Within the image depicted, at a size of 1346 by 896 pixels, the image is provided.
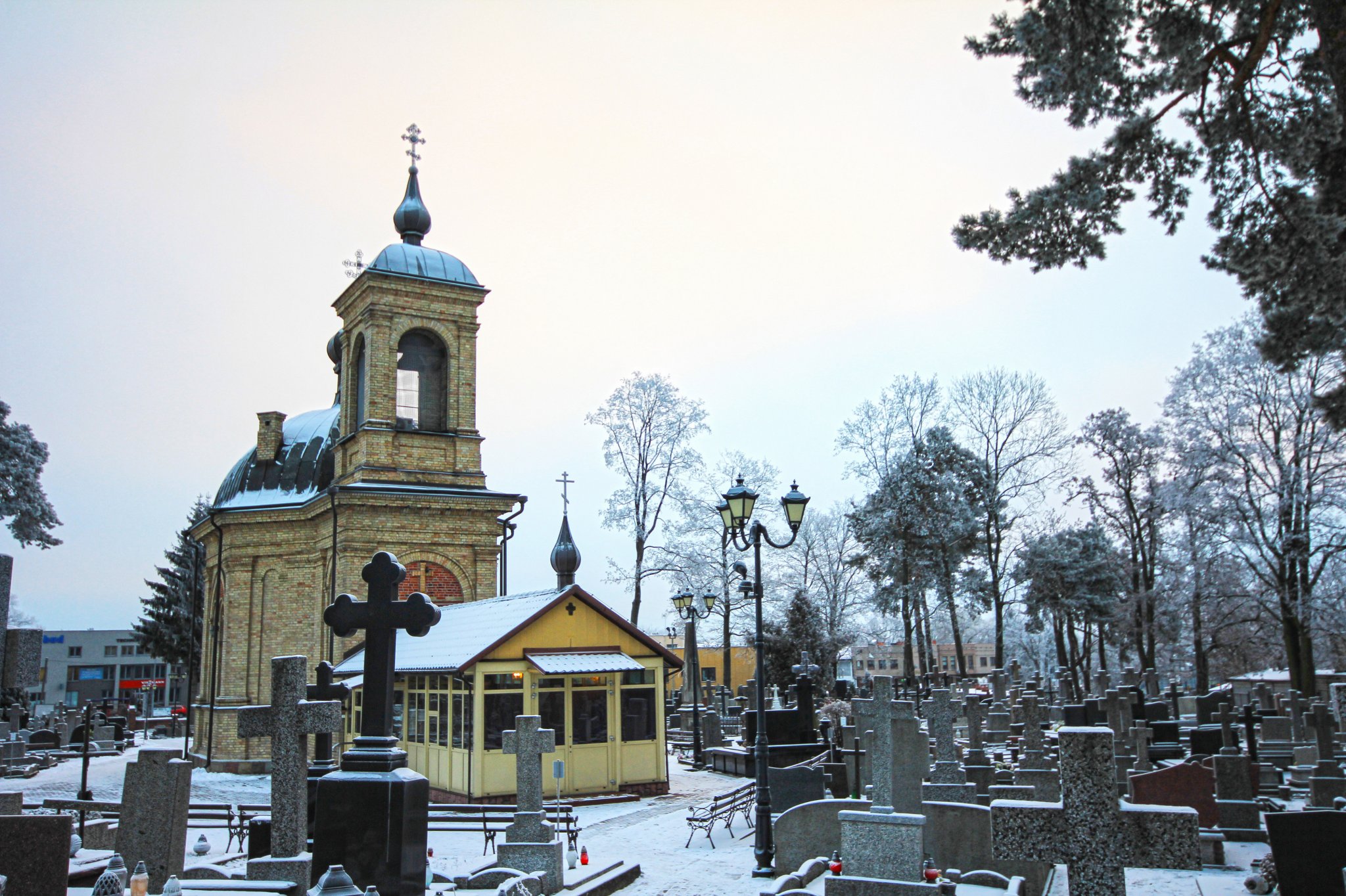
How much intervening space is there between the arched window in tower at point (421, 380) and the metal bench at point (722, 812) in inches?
540

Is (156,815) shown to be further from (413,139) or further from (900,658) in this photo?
(900,658)

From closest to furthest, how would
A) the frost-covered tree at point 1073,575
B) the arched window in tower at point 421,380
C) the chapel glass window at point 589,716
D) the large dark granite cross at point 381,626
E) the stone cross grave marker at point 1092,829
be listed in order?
the stone cross grave marker at point 1092,829
the large dark granite cross at point 381,626
the chapel glass window at point 589,716
the arched window in tower at point 421,380
the frost-covered tree at point 1073,575

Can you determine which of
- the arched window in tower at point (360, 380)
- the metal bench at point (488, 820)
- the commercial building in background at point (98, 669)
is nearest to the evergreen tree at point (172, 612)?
the commercial building in background at point (98, 669)

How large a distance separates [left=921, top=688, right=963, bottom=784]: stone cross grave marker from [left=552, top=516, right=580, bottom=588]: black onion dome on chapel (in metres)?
10.2

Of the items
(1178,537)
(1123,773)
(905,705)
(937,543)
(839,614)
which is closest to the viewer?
(905,705)

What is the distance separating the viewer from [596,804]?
715 inches

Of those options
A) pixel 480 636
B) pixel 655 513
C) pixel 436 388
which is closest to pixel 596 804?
pixel 480 636

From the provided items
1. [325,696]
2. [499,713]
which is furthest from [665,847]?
[325,696]

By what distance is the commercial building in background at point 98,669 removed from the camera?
70562 millimetres

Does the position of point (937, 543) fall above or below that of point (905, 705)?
above

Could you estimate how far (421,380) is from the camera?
1024 inches

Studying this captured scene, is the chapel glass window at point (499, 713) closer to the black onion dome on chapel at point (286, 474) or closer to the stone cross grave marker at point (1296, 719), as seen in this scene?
the black onion dome on chapel at point (286, 474)

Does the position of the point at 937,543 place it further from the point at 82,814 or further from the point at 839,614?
the point at 82,814

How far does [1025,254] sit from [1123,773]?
911 centimetres
